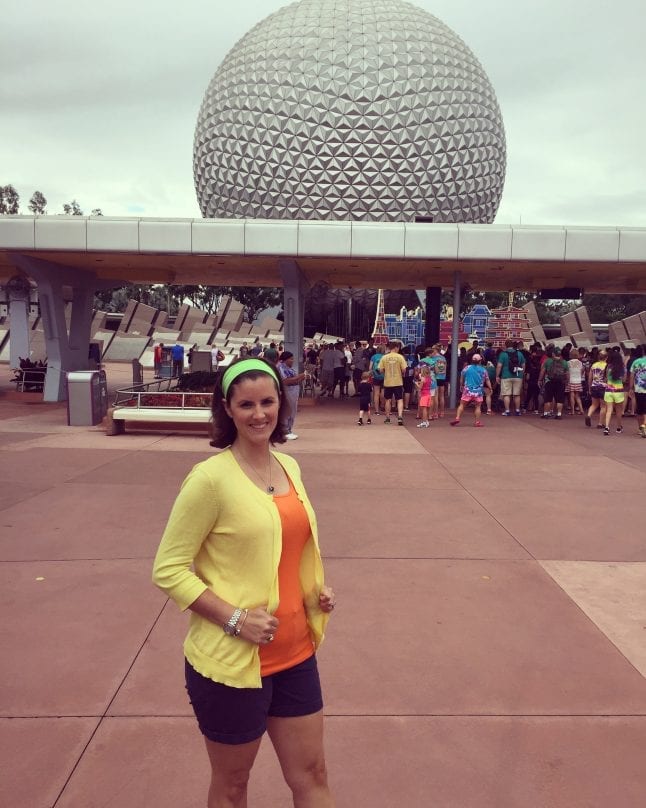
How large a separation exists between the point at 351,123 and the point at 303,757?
32.5 m

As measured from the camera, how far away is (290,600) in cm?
229

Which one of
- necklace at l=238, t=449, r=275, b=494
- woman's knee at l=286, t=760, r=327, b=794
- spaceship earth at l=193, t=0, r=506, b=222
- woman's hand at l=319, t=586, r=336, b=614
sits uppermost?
spaceship earth at l=193, t=0, r=506, b=222

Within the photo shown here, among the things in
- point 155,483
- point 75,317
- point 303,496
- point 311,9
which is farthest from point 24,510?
point 311,9

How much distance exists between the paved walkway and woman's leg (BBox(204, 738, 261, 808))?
0.60m

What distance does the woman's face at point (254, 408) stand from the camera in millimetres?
2305

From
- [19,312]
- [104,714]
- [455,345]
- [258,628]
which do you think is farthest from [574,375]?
[19,312]

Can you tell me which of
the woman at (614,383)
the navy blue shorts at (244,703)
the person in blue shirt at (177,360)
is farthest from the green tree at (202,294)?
the navy blue shorts at (244,703)

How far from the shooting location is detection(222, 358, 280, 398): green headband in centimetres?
235

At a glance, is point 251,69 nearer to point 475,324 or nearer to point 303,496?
point 475,324

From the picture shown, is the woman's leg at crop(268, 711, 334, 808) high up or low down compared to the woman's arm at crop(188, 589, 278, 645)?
down

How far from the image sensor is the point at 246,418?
2303 millimetres

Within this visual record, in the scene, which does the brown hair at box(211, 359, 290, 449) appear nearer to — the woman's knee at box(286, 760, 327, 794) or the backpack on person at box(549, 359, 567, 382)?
the woman's knee at box(286, 760, 327, 794)

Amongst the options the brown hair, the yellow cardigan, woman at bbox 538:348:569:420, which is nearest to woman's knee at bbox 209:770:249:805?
the yellow cardigan

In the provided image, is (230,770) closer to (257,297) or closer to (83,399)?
(83,399)
